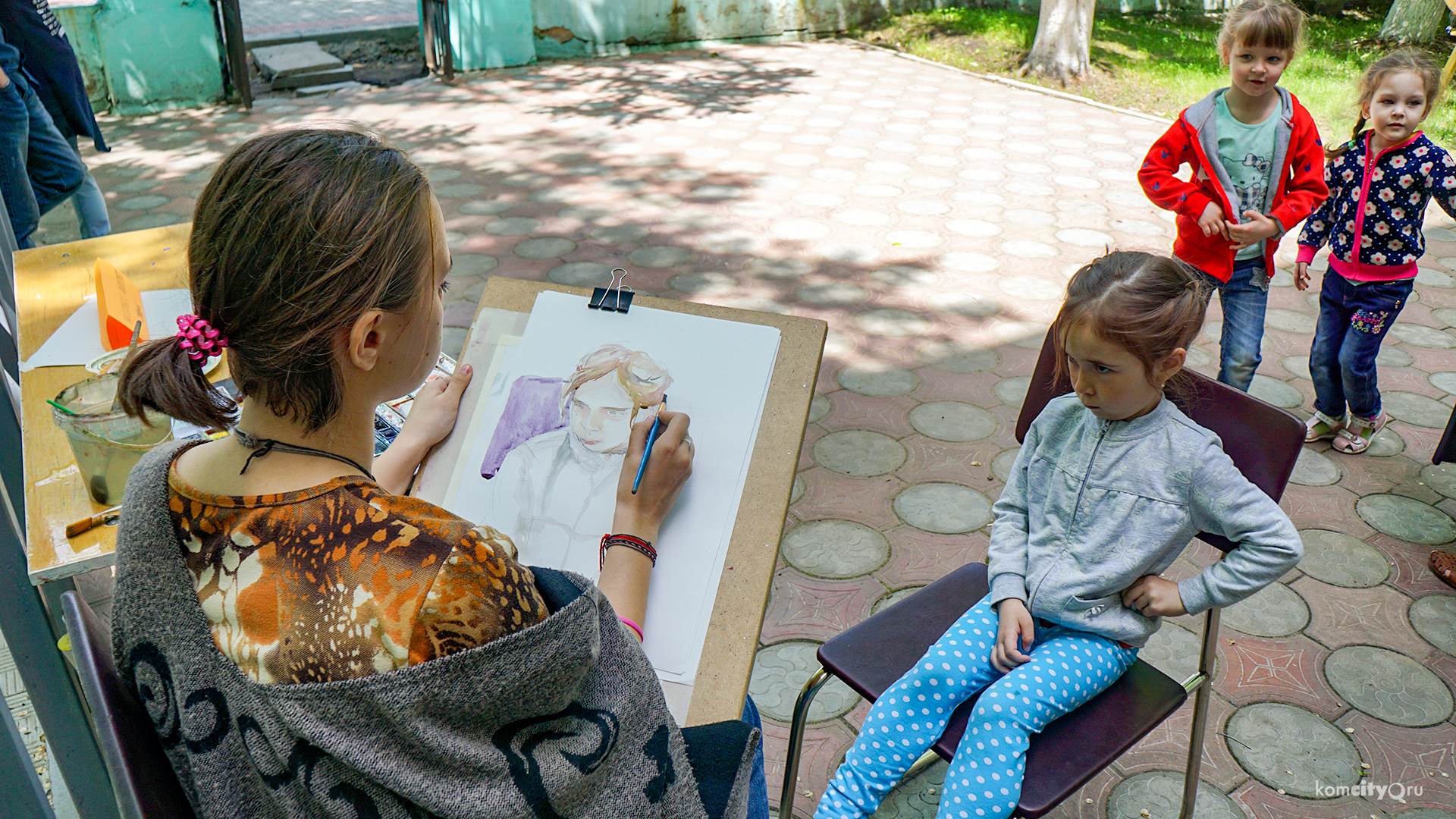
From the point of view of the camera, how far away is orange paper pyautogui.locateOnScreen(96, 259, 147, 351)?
178cm

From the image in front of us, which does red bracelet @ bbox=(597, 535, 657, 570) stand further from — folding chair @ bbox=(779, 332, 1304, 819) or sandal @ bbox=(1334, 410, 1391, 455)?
sandal @ bbox=(1334, 410, 1391, 455)

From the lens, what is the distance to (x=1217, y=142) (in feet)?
7.83

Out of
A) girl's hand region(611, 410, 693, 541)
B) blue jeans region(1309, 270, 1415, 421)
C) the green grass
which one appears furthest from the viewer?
the green grass

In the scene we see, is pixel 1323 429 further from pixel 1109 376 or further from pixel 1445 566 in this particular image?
pixel 1109 376

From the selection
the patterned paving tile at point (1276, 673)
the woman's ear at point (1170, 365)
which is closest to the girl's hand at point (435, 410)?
the woman's ear at point (1170, 365)

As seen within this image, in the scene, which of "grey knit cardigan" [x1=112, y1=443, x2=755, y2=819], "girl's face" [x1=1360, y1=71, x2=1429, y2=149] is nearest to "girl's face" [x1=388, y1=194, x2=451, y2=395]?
"grey knit cardigan" [x1=112, y1=443, x2=755, y2=819]

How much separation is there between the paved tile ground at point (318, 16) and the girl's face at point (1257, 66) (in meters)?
7.16

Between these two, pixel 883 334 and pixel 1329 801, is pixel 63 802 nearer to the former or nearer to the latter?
pixel 1329 801

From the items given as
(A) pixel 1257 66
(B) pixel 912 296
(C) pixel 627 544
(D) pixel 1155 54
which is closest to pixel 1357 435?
(A) pixel 1257 66

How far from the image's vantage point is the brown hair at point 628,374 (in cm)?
147

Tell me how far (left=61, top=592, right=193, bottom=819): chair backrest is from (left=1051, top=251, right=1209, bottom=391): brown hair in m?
1.27

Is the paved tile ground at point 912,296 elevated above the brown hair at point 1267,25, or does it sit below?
below

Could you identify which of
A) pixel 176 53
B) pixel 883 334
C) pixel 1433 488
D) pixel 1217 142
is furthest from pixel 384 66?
pixel 1433 488

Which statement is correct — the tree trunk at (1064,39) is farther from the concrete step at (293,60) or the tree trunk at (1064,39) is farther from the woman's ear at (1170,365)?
the woman's ear at (1170,365)
